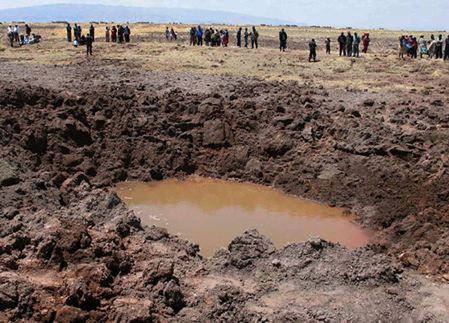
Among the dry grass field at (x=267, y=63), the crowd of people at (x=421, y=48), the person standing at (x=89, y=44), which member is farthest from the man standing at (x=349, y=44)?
the person standing at (x=89, y=44)

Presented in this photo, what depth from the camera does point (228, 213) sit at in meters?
14.6

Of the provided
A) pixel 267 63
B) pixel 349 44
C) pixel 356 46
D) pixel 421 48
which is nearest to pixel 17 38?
pixel 267 63

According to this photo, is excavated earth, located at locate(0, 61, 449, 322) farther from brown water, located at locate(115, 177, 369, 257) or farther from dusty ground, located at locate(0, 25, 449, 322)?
brown water, located at locate(115, 177, 369, 257)

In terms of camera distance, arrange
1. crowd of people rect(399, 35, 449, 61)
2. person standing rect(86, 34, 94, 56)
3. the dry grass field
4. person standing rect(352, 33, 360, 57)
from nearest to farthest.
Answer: the dry grass field, person standing rect(86, 34, 94, 56), crowd of people rect(399, 35, 449, 61), person standing rect(352, 33, 360, 57)

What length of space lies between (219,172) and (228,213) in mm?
2465

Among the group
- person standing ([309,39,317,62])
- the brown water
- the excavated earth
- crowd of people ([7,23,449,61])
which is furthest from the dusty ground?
crowd of people ([7,23,449,61])

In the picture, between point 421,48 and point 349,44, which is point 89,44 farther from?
point 421,48

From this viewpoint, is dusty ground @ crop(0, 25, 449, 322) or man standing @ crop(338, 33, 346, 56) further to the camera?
man standing @ crop(338, 33, 346, 56)

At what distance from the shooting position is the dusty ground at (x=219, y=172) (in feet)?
26.2

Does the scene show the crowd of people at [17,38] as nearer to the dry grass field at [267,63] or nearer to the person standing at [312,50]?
the dry grass field at [267,63]

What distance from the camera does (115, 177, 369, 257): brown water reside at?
1316 centimetres

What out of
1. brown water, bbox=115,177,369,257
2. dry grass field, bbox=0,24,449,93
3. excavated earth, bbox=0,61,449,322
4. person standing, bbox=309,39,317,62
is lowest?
brown water, bbox=115,177,369,257

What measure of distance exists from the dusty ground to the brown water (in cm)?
50

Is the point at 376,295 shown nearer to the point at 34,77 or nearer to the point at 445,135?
the point at 445,135
